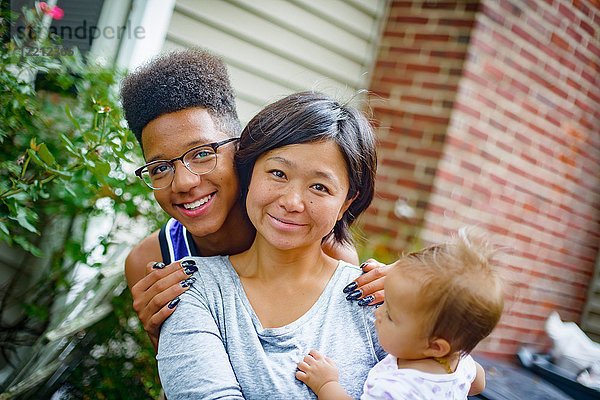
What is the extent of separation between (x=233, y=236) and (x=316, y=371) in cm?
76

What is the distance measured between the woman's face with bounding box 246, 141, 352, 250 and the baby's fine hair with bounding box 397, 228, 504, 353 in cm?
33

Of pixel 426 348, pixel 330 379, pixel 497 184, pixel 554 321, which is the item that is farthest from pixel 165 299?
pixel 554 321

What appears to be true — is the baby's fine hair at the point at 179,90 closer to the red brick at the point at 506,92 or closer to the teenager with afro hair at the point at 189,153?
the teenager with afro hair at the point at 189,153

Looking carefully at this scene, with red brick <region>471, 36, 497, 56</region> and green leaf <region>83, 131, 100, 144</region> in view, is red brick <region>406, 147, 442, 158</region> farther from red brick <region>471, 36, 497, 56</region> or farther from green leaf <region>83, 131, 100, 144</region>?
green leaf <region>83, 131, 100, 144</region>

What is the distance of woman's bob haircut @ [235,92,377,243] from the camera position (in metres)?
1.56

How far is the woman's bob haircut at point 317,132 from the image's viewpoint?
5.13 feet

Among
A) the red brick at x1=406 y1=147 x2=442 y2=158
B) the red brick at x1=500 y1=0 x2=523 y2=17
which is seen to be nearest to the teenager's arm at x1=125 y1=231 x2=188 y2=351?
the red brick at x1=406 y1=147 x2=442 y2=158

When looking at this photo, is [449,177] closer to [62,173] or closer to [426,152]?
[426,152]

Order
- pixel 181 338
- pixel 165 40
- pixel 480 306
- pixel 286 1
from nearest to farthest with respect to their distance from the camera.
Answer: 1. pixel 480 306
2. pixel 181 338
3. pixel 165 40
4. pixel 286 1

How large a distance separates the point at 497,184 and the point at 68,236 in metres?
2.84

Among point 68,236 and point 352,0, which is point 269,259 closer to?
point 68,236

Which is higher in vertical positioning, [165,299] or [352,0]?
[352,0]

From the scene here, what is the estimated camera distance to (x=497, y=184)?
12.5ft

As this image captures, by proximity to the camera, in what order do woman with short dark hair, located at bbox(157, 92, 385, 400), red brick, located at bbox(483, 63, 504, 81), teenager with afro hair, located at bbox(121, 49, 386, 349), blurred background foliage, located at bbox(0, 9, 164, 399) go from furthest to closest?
red brick, located at bbox(483, 63, 504, 81) → blurred background foliage, located at bbox(0, 9, 164, 399) → teenager with afro hair, located at bbox(121, 49, 386, 349) → woman with short dark hair, located at bbox(157, 92, 385, 400)
